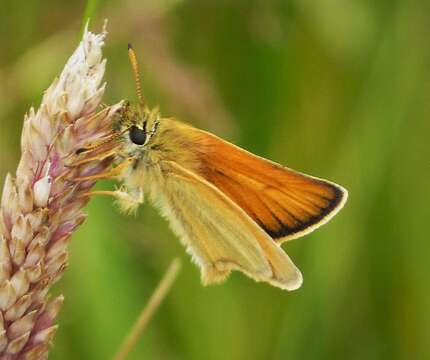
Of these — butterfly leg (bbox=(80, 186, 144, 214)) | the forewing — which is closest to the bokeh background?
the forewing

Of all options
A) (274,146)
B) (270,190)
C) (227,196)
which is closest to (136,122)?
(227,196)

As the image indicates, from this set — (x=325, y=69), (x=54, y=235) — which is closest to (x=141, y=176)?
(x=54, y=235)

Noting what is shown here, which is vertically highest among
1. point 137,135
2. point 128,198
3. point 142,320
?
point 137,135

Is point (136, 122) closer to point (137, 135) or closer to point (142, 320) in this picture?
point (137, 135)

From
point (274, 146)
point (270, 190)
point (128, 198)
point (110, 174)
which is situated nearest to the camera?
point (110, 174)

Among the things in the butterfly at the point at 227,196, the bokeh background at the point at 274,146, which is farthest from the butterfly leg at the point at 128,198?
the bokeh background at the point at 274,146

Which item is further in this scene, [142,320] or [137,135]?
[137,135]

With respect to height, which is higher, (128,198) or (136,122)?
(136,122)

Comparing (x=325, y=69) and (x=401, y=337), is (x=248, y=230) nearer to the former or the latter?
(x=401, y=337)

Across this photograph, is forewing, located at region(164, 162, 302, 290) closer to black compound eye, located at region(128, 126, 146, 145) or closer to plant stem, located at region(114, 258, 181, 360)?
black compound eye, located at region(128, 126, 146, 145)
